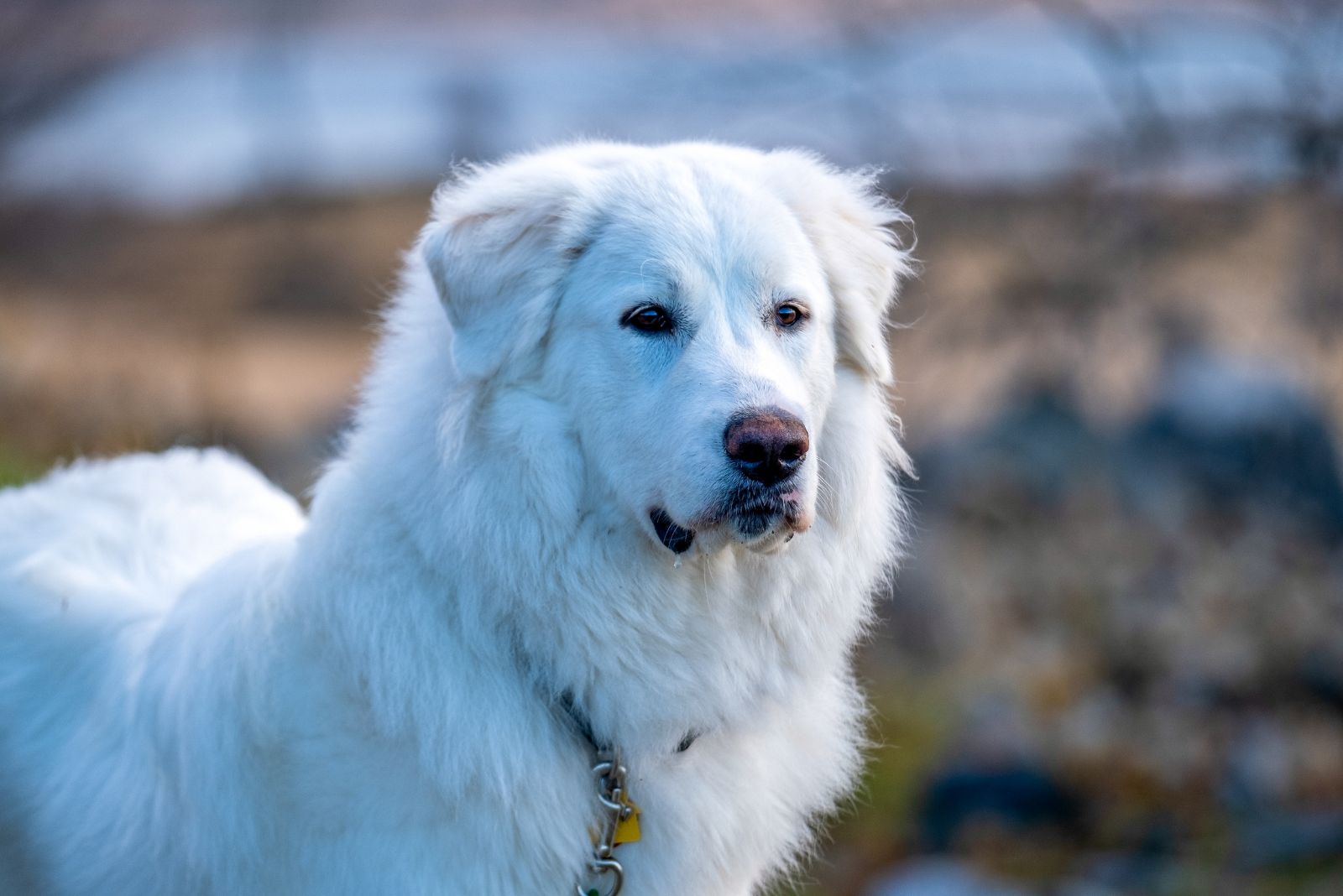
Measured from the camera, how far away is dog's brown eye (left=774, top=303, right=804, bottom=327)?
3324 millimetres

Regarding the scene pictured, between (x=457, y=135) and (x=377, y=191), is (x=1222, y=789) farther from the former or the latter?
(x=457, y=135)

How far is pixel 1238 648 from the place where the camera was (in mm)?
7953

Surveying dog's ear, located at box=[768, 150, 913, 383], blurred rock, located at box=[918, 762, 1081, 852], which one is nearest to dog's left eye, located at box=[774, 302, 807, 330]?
dog's ear, located at box=[768, 150, 913, 383]

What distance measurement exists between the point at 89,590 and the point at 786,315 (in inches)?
85.6

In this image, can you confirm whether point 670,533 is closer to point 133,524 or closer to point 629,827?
point 629,827

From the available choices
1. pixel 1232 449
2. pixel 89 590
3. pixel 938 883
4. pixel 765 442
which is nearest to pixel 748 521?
pixel 765 442

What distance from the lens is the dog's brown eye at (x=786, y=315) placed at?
3.32 meters

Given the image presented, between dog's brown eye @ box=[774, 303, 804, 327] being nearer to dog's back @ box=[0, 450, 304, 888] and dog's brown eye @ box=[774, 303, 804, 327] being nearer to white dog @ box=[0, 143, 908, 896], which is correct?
white dog @ box=[0, 143, 908, 896]

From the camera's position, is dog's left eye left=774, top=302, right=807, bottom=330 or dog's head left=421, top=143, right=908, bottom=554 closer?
dog's head left=421, top=143, right=908, bottom=554

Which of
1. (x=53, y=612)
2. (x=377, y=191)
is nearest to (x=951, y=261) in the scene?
(x=53, y=612)

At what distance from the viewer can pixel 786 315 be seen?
11.0 ft

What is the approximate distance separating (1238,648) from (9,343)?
373 inches

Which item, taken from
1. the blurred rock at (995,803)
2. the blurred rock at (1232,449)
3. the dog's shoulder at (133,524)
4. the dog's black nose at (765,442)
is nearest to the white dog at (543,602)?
the dog's black nose at (765,442)

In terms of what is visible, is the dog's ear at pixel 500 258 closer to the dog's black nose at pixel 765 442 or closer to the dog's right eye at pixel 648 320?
the dog's right eye at pixel 648 320
